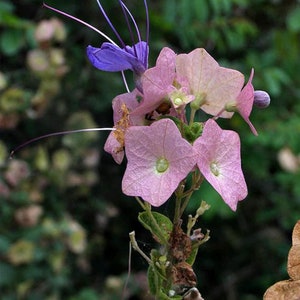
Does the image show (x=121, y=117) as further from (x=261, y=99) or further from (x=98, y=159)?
(x=98, y=159)

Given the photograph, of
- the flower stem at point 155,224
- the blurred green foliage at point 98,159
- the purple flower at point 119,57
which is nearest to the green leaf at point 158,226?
the flower stem at point 155,224

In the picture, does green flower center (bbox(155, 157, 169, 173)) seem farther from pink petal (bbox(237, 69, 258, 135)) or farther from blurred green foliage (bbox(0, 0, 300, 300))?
blurred green foliage (bbox(0, 0, 300, 300))

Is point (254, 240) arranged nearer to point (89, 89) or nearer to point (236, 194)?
point (89, 89)

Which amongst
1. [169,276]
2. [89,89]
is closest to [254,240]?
[89,89]

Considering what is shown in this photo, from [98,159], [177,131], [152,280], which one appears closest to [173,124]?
[177,131]

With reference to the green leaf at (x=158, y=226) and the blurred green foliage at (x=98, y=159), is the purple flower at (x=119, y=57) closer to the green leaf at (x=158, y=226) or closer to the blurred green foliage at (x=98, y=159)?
the green leaf at (x=158, y=226)

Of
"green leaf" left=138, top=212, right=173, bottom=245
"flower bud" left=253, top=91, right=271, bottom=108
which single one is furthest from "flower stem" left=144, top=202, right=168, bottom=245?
"flower bud" left=253, top=91, right=271, bottom=108

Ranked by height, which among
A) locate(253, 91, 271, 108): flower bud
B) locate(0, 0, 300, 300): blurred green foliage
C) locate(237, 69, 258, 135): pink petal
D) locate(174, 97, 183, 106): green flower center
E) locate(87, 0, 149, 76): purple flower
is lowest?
locate(0, 0, 300, 300): blurred green foliage

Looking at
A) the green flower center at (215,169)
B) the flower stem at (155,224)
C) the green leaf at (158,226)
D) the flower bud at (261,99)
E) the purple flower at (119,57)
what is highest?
the purple flower at (119,57)
